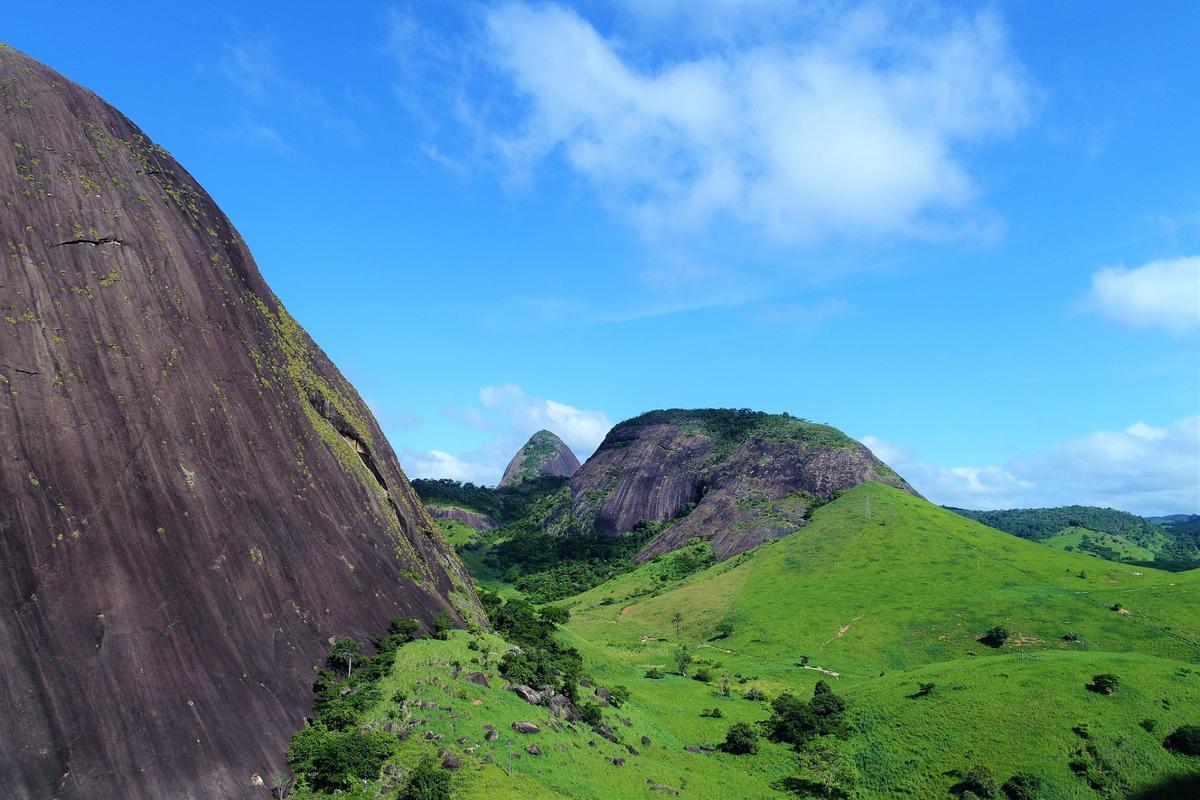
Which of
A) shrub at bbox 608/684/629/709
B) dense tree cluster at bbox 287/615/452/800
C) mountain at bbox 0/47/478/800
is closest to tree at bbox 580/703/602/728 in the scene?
shrub at bbox 608/684/629/709

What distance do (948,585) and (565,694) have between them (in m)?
82.2

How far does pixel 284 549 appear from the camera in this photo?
162 feet

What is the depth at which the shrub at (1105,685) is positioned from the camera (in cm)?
6031

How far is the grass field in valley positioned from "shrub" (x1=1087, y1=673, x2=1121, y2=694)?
0.81 meters

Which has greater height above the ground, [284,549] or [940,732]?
[284,549]

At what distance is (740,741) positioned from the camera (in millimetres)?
61562

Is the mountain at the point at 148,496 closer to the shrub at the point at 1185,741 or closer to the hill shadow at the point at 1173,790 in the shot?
the hill shadow at the point at 1173,790

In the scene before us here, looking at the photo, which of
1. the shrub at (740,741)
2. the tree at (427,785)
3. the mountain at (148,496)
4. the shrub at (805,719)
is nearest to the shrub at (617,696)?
the shrub at (740,741)

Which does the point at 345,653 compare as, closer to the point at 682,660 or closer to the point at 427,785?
the point at 427,785

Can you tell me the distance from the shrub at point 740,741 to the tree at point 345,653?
114 feet

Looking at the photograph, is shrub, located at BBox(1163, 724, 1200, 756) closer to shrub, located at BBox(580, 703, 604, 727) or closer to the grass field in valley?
the grass field in valley

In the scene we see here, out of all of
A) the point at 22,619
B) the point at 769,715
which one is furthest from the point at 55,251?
the point at 769,715

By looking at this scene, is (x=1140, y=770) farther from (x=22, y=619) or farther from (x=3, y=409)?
(x=3, y=409)

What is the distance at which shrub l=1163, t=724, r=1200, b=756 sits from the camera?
2051 inches
